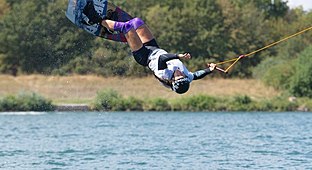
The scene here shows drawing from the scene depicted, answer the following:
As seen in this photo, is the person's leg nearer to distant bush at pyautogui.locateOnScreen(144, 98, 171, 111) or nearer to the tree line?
the tree line

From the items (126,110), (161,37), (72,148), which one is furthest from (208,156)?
(161,37)

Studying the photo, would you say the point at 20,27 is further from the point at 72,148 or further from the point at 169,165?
the point at 169,165

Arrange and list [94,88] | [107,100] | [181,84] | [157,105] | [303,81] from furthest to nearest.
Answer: [303,81] < [157,105] < [94,88] < [107,100] < [181,84]

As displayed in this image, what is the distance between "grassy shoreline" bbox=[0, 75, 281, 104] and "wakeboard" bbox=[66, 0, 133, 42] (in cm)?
3267

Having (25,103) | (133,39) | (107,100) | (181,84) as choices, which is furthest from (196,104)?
(181,84)

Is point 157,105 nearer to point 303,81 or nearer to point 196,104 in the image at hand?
point 196,104

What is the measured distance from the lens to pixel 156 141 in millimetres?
27969

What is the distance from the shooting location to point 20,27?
46.8m

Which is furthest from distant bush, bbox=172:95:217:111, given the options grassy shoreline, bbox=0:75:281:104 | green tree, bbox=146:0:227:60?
green tree, bbox=146:0:227:60

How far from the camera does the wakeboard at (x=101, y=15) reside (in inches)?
444

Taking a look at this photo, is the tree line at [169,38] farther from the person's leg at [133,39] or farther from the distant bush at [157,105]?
the person's leg at [133,39]

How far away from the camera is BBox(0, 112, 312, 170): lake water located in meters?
21.5

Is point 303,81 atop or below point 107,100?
atop

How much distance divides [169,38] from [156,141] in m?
29.4
